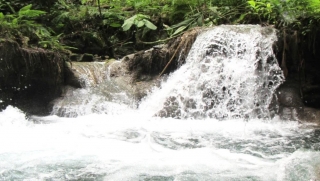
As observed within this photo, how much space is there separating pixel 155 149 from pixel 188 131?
1149 millimetres

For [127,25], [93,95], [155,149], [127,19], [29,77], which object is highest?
[127,19]

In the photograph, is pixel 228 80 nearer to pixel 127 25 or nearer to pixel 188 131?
pixel 188 131

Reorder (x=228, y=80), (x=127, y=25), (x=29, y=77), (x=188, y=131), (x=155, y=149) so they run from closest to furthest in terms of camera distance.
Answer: (x=155, y=149)
(x=188, y=131)
(x=228, y=80)
(x=29, y=77)
(x=127, y=25)

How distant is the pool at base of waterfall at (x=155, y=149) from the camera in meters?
3.80

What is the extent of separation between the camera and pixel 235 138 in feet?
17.5

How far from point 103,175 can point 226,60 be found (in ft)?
14.3

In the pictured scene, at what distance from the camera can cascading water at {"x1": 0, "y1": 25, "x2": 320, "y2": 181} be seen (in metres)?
3.93

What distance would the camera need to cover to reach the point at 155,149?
4.77m

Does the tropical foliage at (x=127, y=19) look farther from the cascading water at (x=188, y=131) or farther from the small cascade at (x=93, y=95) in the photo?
the small cascade at (x=93, y=95)

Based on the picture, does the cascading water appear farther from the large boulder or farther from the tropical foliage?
the tropical foliage

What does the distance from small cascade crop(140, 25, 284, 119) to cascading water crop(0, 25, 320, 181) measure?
0.02 m

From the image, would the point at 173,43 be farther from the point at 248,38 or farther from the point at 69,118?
the point at 69,118

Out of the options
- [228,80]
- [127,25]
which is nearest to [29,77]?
[127,25]

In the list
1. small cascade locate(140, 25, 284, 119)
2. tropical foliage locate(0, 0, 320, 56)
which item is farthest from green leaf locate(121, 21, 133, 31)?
small cascade locate(140, 25, 284, 119)
